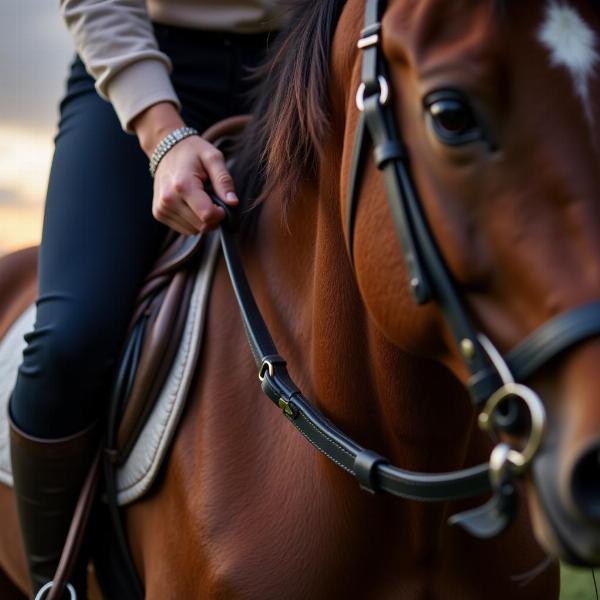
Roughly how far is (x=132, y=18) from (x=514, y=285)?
55.7 inches

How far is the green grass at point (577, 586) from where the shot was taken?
442cm

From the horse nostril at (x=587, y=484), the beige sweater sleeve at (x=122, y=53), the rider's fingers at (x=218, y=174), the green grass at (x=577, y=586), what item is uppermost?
the beige sweater sleeve at (x=122, y=53)

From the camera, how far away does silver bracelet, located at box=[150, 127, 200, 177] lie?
2.08 meters

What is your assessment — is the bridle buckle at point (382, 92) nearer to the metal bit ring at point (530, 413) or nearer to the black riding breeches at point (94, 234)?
the metal bit ring at point (530, 413)

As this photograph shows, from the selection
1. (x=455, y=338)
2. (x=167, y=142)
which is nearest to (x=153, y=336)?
(x=167, y=142)

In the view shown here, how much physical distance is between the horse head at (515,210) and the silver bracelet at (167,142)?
0.76 meters

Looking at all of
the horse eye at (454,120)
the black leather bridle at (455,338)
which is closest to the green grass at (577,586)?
the black leather bridle at (455,338)

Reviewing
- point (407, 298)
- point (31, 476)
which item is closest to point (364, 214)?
point (407, 298)

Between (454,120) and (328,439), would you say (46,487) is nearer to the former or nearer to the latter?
(328,439)

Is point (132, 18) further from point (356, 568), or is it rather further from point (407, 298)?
point (356, 568)

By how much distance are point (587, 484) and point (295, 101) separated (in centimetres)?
98

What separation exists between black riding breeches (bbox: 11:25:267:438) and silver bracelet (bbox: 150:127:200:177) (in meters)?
0.26

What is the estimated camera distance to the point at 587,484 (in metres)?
1.15

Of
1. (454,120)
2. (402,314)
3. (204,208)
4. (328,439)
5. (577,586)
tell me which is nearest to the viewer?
(454,120)
